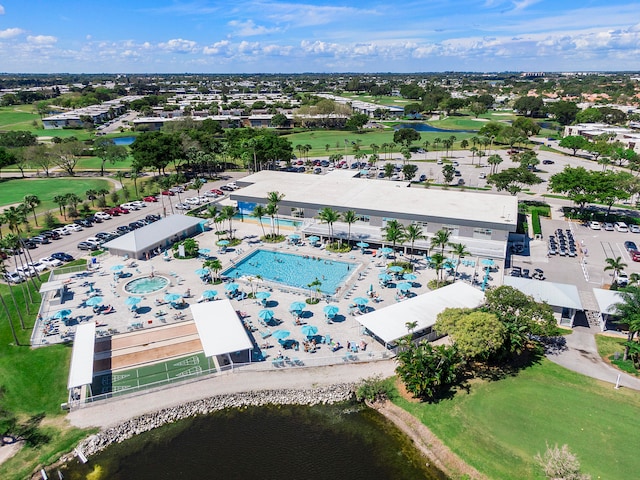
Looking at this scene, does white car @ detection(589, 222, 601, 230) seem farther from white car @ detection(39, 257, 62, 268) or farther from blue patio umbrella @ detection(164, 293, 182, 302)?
white car @ detection(39, 257, 62, 268)

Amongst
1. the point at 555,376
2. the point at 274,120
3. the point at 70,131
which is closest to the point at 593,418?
the point at 555,376

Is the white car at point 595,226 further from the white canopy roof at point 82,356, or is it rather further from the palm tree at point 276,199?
the white canopy roof at point 82,356

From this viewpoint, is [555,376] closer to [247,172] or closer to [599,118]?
[247,172]

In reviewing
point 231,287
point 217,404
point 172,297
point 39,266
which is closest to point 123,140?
point 39,266

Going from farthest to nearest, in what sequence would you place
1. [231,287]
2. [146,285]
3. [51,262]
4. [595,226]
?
[595,226]
[51,262]
[146,285]
[231,287]

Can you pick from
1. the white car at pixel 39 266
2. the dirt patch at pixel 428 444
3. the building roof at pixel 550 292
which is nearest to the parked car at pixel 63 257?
the white car at pixel 39 266

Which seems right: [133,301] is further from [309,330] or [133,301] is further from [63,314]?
[309,330]

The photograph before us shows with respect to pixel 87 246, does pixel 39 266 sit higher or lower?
lower
